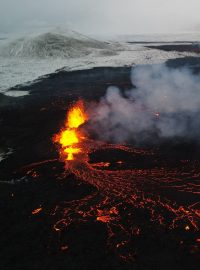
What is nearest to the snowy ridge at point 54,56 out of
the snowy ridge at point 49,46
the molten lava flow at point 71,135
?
the snowy ridge at point 49,46

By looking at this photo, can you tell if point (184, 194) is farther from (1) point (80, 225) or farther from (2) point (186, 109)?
(2) point (186, 109)

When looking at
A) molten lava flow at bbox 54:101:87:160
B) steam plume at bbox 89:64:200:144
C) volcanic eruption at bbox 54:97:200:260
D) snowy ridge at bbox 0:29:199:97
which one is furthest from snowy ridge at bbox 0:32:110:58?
volcanic eruption at bbox 54:97:200:260

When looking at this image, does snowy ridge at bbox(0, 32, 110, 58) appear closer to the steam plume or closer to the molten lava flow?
the steam plume

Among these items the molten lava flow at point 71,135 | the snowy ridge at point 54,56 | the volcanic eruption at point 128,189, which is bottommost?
the volcanic eruption at point 128,189

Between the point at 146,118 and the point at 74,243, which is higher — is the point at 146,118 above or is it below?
above

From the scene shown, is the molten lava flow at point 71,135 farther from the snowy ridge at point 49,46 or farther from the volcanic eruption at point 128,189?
the snowy ridge at point 49,46

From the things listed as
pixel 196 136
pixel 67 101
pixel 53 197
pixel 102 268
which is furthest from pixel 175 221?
pixel 67 101

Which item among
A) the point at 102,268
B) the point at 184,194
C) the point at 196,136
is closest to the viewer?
the point at 102,268
